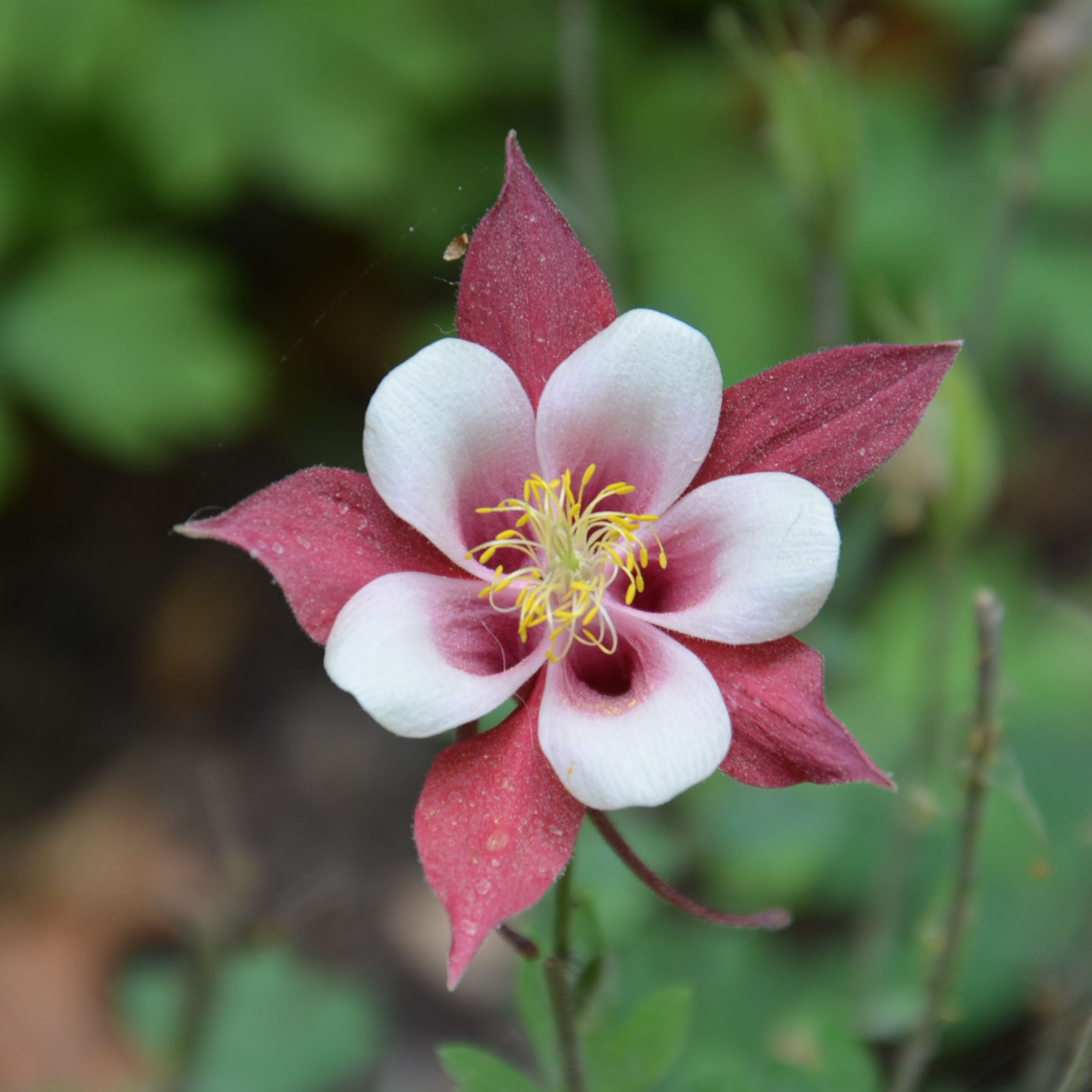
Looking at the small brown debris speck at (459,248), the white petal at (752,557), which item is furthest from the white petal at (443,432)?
the white petal at (752,557)

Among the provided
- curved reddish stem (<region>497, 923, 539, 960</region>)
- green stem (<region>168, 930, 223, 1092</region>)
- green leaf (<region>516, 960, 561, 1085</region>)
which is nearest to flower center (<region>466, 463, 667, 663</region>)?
curved reddish stem (<region>497, 923, 539, 960</region>)

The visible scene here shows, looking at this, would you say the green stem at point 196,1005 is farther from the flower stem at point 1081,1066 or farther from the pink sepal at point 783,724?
the flower stem at point 1081,1066

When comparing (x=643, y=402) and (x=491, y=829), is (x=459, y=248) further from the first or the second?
(x=491, y=829)

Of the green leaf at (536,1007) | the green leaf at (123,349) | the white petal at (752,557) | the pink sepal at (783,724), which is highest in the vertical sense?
the white petal at (752,557)

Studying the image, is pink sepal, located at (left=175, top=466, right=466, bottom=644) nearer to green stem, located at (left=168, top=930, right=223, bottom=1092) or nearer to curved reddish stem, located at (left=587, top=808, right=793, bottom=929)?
curved reddish stem, located at (left=587, top=808, right=793, bottom=929)

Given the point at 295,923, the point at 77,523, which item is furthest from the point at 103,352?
the point at 295,923

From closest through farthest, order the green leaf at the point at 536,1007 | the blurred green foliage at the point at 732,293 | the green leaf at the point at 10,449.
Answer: the green leaf at the point at 536,1007, the blurred green foliage at the point at 732,293, the green leaf at the point at 10,449
